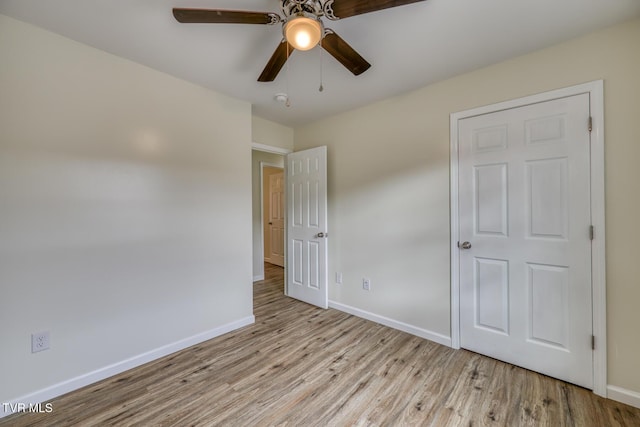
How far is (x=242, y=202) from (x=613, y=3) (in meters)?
2.97

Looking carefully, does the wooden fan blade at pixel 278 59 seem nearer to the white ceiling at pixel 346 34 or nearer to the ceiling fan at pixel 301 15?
the ceiling fan at pixel 301 15

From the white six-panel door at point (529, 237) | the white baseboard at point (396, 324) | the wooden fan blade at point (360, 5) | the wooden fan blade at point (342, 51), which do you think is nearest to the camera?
the wooden fan blade at point (360, 5)

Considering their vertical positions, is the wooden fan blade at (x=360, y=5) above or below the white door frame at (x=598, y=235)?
above

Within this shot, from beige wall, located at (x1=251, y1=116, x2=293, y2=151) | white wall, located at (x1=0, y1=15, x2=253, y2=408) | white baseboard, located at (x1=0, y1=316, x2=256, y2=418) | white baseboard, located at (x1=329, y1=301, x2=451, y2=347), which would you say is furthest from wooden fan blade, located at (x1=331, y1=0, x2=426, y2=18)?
white baseboard, located at (x1=0, y1=316, x2=256, y2=418)

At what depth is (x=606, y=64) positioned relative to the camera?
66.9 inches

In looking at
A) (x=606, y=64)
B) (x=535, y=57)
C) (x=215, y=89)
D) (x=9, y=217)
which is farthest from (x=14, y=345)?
(x=606, y=64)

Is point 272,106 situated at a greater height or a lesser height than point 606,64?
greater

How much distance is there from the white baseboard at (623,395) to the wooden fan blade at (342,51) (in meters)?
2.56

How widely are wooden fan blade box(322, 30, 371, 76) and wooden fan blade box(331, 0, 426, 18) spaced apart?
11 cm

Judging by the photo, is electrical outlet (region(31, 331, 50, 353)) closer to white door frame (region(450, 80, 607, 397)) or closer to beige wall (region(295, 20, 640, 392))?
beige wall (region(295, 20, 640, 392))

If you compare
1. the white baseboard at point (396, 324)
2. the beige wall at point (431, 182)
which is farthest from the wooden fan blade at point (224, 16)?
the white baseboard at point (396, 324)

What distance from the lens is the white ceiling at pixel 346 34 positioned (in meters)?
1.50

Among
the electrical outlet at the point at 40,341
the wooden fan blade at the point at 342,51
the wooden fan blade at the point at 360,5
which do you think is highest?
the wooden fan blade at the point at 360,5

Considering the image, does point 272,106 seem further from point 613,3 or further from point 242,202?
point 613,3
